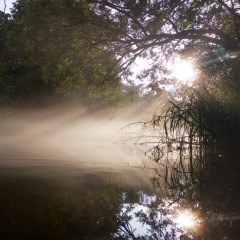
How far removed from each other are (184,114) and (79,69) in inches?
264

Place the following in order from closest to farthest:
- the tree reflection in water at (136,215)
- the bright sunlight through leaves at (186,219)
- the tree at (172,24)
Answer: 1. the tree reflection in water at (136,215)
2. the bright sunlight through leaves at (186,219)
3. the tree at (172,24)

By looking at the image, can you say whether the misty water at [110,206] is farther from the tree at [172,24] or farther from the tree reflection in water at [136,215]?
the tree at [172,24]

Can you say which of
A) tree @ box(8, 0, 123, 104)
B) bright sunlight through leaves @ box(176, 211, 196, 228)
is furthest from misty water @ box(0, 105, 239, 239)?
tree @ box(8, 0, 123, 104)

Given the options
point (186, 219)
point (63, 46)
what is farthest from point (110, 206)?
point (63, 46)

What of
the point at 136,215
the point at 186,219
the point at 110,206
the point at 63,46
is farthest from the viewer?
the point at 63,46

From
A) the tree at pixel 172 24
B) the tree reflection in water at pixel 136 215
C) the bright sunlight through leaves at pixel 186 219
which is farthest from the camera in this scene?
the tree at pixel 172 24

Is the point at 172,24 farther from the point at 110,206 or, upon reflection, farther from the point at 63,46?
the point at 110,206

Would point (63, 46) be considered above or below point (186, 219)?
above

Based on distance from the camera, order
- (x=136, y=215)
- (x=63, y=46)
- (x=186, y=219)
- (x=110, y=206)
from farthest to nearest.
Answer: (x=63, y=46), (x=110, y=206), (x=136, y=215), (x=186, y=219)

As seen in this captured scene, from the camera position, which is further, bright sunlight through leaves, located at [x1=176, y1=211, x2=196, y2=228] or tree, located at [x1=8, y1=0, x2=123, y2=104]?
tree, located at [x1=8, y1=0, x2=123, y2=104]

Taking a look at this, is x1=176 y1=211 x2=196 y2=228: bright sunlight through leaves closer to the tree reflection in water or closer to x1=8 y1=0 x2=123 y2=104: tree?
the tree reflection in water

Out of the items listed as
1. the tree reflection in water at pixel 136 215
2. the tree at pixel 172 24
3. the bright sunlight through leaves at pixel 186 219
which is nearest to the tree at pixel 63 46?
the tree at pixel 172 24

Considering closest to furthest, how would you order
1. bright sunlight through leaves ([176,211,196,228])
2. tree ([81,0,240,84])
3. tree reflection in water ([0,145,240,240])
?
tree reflection in water ([0,145,240,240]), bright sunlight through leaves ([176,211,196,228]), tree ([81,0,240,84])

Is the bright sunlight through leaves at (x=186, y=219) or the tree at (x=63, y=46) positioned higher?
the tree at (x=63, y=46)
